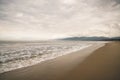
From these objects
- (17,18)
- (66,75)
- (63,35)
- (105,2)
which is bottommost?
(66,75)

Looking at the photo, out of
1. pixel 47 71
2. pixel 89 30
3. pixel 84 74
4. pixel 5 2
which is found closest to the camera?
pixel 84 74

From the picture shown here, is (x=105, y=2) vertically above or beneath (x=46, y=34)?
above

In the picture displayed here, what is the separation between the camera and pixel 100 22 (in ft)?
8.61

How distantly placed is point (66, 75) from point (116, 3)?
66.3 inches

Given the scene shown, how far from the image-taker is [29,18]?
112 inches

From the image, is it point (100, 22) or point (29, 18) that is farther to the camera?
point (29, 18)

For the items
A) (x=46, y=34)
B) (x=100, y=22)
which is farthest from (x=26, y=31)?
(x=100, y=22)

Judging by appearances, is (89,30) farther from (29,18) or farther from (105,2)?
(29,18)

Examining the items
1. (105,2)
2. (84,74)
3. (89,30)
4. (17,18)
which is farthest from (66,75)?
(17,18)

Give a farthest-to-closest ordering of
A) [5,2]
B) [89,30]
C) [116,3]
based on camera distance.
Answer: [89,30] → [5,2] → [116,3]

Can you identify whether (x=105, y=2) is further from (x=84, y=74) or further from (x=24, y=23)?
(x=24, y=23)

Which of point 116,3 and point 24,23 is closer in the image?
point 116,3

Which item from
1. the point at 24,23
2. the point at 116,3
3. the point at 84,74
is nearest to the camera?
the point at 84,74

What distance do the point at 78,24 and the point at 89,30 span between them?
28cm
